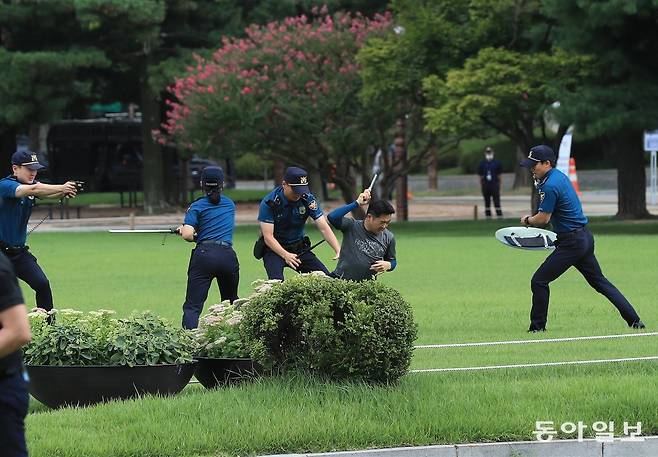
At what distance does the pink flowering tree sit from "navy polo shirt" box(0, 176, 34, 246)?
21.9 metres

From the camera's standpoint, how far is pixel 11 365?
5656 millimetres

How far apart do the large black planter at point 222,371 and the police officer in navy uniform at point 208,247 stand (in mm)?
2077

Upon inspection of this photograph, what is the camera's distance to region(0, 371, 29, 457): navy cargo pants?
5605mm

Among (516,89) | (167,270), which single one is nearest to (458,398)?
(167,270)

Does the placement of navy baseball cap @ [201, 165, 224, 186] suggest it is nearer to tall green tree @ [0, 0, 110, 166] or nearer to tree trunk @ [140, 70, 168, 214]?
tall green tree @ [0, 0, 110, 166]

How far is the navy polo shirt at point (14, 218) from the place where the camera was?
1220 cm

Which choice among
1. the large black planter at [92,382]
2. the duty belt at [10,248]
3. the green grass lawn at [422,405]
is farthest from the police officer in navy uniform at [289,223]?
the large black planter at [92,382]

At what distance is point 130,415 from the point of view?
8297 mm

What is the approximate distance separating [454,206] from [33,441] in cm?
4106

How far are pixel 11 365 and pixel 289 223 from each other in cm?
699

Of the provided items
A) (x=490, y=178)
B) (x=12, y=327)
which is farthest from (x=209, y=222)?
(x=490, y=178)

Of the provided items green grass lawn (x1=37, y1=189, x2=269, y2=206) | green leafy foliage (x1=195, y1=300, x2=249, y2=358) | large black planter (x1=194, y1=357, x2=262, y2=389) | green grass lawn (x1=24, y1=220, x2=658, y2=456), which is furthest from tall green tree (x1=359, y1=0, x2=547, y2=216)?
large black planter (x1=194, y1=357, x2=262, y2=389)

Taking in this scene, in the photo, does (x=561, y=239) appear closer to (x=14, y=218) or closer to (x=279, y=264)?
(x=279, y=264)

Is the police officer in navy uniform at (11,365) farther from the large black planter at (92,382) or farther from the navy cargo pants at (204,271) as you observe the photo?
the navy cargo pants at (204,271)
